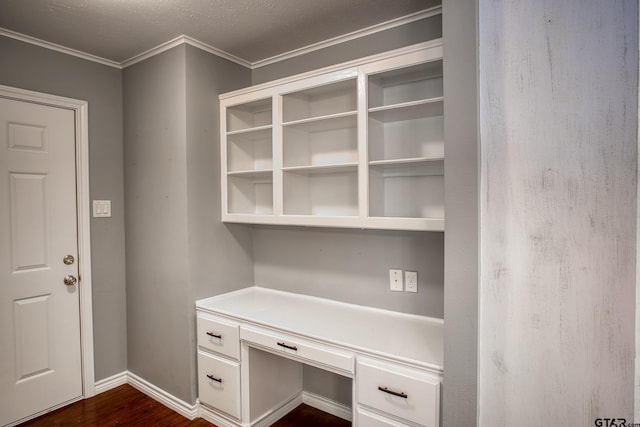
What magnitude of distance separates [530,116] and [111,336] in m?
2.99

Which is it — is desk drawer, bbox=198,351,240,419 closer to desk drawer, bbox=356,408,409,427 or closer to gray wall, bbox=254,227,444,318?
gray wall, bbox=254,227,444,318

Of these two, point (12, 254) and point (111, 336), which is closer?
point (12, 254)

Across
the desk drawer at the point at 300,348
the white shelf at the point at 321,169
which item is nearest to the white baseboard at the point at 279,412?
the desk drawer at the point at 300,348

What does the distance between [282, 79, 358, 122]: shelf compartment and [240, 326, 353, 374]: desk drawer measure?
1265 mm

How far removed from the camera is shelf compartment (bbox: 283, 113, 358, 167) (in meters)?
2.21

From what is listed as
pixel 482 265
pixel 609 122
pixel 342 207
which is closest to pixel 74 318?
pixel 342 207

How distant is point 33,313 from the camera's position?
232cm

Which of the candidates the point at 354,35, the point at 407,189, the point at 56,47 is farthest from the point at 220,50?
the point at 407,189

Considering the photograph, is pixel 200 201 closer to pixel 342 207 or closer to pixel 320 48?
pixel 342 207

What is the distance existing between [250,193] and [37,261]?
1.44 m

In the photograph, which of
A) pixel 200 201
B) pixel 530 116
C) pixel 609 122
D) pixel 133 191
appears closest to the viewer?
pixel 609 122

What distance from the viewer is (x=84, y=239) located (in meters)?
2.51

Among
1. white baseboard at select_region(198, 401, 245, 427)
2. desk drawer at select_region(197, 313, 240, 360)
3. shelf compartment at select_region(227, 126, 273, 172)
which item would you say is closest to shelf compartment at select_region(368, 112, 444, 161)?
shelf compartment at select_region(227, 126, 273, 172)

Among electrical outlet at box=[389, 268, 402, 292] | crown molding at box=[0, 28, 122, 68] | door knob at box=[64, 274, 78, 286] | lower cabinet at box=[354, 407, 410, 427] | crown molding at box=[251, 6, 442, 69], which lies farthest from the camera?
door knob at box=[64, 274, 78, 286]
